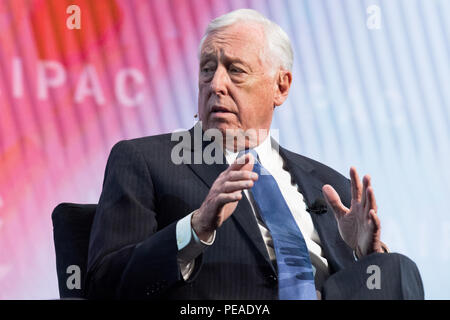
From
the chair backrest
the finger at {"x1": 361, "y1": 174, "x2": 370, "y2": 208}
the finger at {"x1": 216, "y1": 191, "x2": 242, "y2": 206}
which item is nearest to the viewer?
the finger at {"x1": 216, "y1": 191, "x2": 242, "y2": 206}

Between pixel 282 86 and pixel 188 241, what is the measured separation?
41.3 inches

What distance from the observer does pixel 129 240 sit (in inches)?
90.7

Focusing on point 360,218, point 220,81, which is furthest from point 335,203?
point 220,81

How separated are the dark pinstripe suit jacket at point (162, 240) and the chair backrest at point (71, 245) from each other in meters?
0.09

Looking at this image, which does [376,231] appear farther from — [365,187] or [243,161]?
[243,161]

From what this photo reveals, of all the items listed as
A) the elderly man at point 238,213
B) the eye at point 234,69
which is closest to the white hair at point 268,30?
the elderly man at point 238,213

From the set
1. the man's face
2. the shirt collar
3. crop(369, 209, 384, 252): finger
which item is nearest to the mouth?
the man's face

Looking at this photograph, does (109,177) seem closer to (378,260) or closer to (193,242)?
(193,242)

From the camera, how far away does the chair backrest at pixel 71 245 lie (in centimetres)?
238

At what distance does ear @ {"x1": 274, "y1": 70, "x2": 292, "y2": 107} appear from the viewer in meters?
2.91

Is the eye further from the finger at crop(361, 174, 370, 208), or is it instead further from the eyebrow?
the finger at crop(361, 174, 370, 208)
